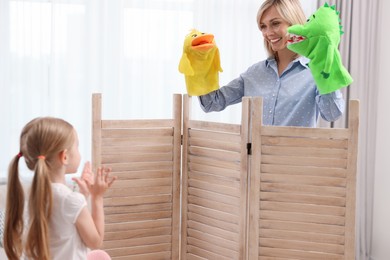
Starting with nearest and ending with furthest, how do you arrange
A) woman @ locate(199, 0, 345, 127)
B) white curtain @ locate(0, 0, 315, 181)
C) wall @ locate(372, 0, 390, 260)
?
woman @ locate(199, 0, 345, 127) < white curtain @ locate(0, 0, 315, 181) < wall @ locate(372, 0, 390, 260)

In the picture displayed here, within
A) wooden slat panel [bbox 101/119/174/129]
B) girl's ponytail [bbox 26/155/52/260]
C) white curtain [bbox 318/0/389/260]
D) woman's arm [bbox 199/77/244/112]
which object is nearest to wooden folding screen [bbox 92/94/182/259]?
wooden slat panel [bbox 101/119/174/129]

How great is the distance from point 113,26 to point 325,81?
1.53m

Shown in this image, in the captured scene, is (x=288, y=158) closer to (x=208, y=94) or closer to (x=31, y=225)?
(x=208, y=94)

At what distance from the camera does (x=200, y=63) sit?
7.68 feet

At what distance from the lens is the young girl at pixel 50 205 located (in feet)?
5.37

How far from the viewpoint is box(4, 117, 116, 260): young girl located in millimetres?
1638

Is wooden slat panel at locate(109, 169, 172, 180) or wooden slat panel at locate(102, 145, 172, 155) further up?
wooden slat panel at locate(102, 145, 172, 155)

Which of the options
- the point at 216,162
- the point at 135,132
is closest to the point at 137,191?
the point at 135,132

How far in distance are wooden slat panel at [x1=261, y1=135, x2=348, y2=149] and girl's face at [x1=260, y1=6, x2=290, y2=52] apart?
40 centimetres

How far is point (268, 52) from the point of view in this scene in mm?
2410

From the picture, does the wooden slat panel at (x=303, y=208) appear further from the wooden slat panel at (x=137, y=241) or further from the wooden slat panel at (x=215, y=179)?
the wooden slat panel at (x=137, y=241)

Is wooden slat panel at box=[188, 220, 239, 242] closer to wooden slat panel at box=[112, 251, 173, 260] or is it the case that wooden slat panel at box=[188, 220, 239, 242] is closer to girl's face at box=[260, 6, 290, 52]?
wooden slat panel at box=[112, 251, 173, 260]

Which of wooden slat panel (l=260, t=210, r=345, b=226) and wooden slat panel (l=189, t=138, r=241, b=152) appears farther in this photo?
wooden slat panel (l=189, t=138, r=241, b=152)

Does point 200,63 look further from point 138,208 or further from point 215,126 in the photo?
point 138,208
